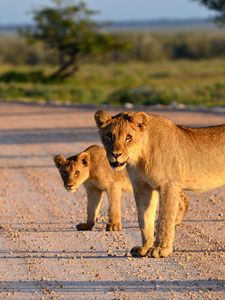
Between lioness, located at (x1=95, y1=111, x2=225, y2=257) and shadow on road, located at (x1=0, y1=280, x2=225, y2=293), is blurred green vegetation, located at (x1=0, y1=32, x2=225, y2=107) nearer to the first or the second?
lioness, located at (x1=95, y1=111, x2=225, y2=257)

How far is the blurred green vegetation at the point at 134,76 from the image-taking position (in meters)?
30.9

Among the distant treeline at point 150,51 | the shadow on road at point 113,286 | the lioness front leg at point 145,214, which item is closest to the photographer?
the shadow on road at point 113,286

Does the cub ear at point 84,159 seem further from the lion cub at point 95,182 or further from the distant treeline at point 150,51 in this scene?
the distant treeline at point 150,51

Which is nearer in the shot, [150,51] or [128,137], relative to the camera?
[128,137]

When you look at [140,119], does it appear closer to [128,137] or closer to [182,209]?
[128,137]

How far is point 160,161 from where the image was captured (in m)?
8.45

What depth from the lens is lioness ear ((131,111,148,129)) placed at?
27.3 feet

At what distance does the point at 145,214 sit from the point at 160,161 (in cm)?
48

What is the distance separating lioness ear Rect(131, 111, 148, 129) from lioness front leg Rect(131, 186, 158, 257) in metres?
0.52

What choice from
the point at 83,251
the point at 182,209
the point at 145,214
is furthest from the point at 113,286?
the point at 182,209

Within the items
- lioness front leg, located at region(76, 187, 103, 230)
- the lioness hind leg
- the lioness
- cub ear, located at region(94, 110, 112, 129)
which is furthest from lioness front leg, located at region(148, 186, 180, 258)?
lioness front leg, located at region(76, 187, 103, 230)

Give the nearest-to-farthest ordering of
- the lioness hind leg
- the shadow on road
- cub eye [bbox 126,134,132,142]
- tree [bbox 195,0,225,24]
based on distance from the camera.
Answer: the shadow on road, cub eye [bbox 126,134,132,142], the lioness hind leg, tree [bbox 195,0,225,24]

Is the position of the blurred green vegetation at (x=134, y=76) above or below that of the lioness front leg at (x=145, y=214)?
below

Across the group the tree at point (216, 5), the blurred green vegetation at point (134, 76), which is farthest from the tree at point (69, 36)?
the tree at point (216, 5)
